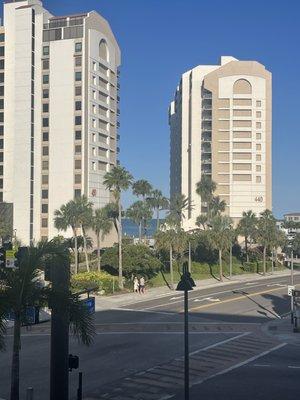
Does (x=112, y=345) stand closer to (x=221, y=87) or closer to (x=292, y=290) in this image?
(x=292, y=290)

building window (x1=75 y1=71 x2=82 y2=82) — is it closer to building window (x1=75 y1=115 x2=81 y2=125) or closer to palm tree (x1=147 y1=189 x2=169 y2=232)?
building window (x1=75 y1=115 x2=81 y2=125)

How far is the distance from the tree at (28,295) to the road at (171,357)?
6.16 m

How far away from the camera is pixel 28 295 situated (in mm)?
16203

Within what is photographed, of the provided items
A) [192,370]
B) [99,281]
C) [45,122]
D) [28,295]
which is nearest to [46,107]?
[45,122]

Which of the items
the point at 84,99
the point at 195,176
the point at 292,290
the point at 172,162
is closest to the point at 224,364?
the point at 292,290

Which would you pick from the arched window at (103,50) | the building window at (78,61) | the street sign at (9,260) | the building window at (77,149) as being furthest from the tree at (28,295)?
the arched window at (103,50)

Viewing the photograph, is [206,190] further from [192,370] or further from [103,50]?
[192,370]

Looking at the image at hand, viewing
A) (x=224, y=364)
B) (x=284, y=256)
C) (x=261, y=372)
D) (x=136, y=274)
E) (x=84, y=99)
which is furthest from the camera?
(x=284, y=256)

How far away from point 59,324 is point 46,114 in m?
96.8

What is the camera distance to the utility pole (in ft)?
54.3

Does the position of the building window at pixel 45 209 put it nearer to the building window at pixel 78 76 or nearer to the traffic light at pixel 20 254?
the building window at pixel 78 76

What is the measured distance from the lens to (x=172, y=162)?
189 metres

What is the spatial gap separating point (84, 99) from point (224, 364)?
87.4m

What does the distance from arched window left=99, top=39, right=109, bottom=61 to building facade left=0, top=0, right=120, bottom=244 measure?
86.3 inches
